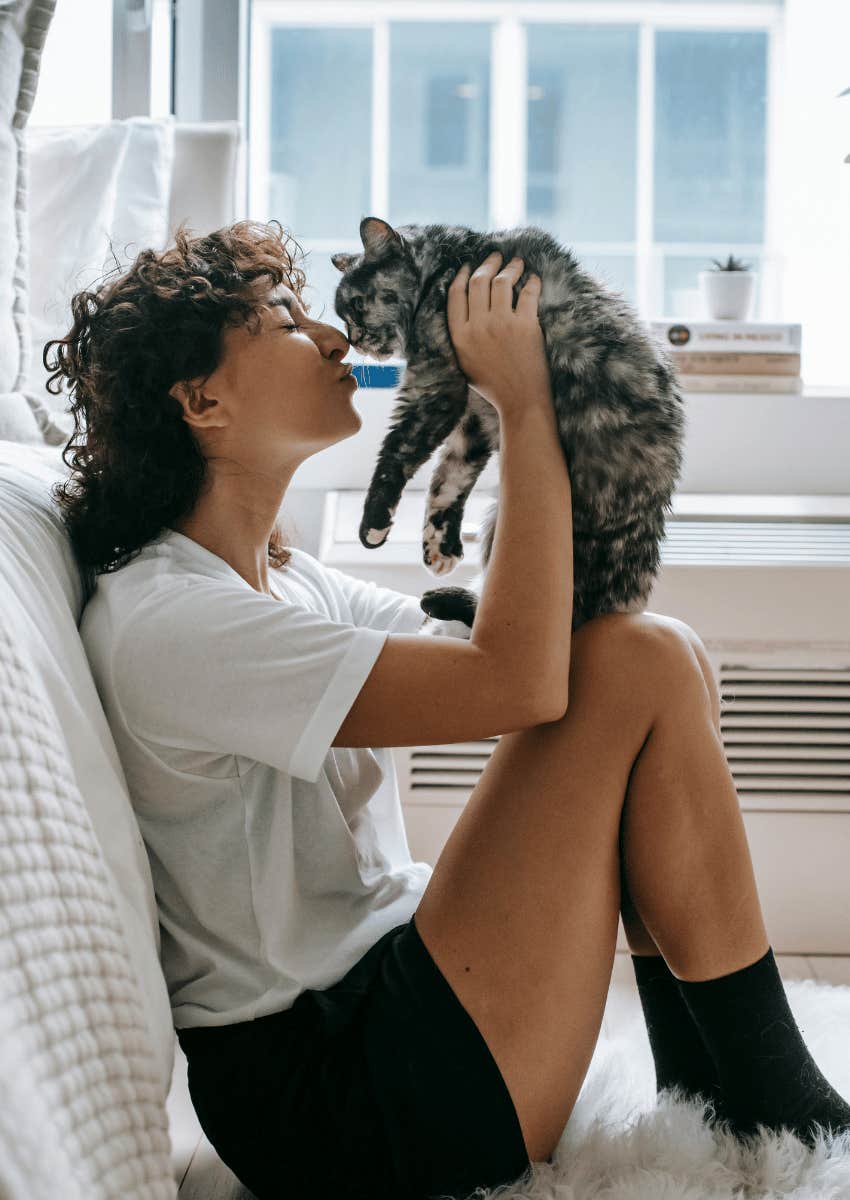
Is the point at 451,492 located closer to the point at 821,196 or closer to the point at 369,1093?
the point at 369,1093

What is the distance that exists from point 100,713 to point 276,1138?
430 mm

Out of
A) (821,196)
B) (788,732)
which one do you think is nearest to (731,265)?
(821,196)

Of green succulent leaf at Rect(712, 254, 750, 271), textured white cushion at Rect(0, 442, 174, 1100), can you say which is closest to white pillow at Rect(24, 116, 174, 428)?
textured white cushion at Rect(0, 442, 174, 1100)

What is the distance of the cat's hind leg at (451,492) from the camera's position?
141 centimetres

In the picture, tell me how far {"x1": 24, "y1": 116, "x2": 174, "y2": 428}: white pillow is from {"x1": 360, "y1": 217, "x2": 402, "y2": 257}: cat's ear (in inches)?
22.9

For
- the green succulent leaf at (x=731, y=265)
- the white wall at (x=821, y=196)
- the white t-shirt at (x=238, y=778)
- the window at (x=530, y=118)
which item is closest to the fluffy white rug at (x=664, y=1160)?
the white t-shirt at (x=238, y=778)

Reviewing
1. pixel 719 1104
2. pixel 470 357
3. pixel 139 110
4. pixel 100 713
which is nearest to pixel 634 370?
pixel 470 357

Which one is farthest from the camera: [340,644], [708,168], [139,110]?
[708,168]

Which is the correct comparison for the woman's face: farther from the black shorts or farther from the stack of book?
the stack of book

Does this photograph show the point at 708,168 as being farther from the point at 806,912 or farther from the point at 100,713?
the point at 100,713

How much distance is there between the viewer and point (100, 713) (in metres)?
1.01

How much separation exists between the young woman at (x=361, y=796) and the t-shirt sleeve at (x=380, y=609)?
22cm

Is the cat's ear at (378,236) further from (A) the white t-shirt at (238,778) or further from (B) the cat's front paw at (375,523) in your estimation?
(A) the white t-shirt at (238,778)

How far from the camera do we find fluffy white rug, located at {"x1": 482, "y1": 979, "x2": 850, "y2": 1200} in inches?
42.0
